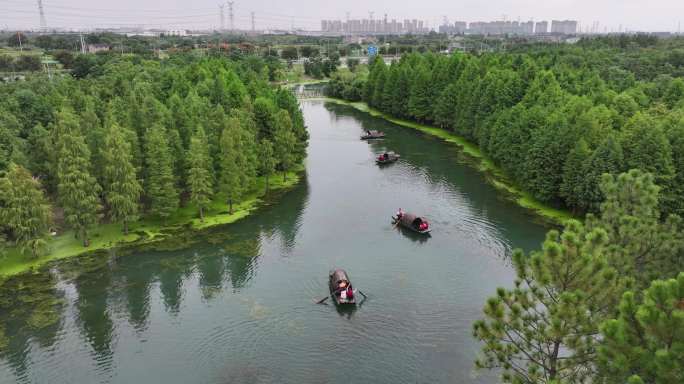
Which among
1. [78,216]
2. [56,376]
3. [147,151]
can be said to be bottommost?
[56,376]

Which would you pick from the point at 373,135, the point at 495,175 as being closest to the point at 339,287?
the point at 495,175

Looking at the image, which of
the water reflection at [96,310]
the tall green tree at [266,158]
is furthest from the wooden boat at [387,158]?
the water reflection at [96,310]

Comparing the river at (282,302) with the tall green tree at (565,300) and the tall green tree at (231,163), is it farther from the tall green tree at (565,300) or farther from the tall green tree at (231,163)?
the tall green tree at (565,300)

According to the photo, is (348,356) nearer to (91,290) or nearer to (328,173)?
(91,290)

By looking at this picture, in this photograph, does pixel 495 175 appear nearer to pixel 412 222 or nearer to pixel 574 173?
pixel 574 173

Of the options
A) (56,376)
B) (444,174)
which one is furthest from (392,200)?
(56,376)

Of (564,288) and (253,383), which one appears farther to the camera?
(253,383)

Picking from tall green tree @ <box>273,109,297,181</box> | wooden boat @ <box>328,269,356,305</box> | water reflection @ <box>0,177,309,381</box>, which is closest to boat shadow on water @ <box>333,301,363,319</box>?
wooden boat @ <box>328,269,356,305</box>
